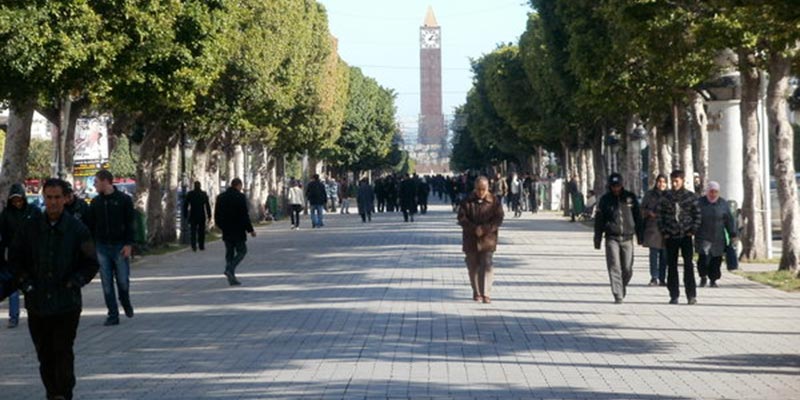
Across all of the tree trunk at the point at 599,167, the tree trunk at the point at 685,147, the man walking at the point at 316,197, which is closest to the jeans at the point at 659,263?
the tree trunk at the point at 685,147

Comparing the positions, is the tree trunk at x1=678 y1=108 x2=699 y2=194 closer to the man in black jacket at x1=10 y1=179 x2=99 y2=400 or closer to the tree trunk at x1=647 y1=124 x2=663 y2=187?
the tree trunk at x1=647 y1=124 x2=663 y2=187

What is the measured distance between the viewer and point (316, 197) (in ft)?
164

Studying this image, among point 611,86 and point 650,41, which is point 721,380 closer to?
point 650,41

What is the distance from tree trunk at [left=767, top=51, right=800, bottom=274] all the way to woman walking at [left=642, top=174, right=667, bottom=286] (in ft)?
8.82

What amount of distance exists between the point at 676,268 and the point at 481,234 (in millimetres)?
2504

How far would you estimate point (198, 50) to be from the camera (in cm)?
2902

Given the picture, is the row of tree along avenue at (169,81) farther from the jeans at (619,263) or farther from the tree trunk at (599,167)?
the tree trunk at (599,167)

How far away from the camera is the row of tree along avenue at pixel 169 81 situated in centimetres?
2402

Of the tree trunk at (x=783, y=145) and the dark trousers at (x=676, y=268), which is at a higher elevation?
the tree trunk at (x=783, y=145)

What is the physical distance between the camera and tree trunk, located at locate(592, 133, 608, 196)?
2121 inches

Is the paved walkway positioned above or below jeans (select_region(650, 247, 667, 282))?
below

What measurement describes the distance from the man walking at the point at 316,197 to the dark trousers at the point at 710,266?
1058 inches

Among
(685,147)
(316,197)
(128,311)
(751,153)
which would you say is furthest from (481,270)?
(316,197)

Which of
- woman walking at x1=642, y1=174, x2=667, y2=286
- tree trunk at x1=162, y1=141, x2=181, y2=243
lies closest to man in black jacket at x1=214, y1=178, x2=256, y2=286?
woman walking at x1=642, y1=174, x2=667, y2=286
